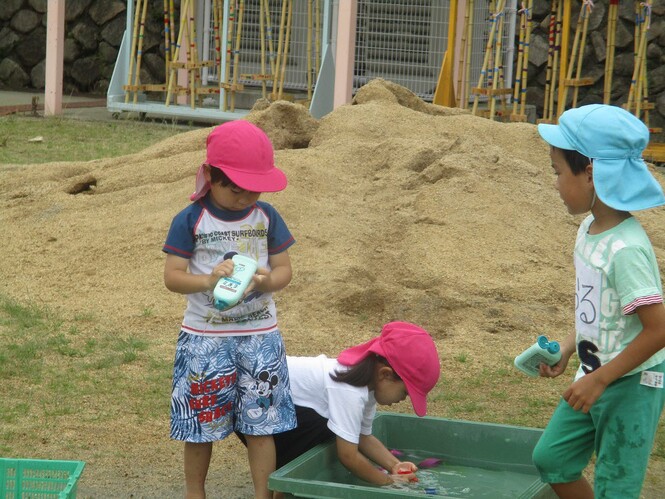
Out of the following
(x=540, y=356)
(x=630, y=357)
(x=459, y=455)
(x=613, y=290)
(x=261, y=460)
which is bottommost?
(x=459, y=455)

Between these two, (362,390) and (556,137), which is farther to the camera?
(362,390)

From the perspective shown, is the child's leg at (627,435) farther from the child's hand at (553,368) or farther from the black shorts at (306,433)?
the black shorts at (306,433)

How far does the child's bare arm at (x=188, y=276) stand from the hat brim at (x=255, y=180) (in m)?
0.21

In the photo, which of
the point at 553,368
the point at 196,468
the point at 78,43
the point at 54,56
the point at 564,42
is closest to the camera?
the point at 553,368

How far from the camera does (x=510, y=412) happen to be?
13.9 ft

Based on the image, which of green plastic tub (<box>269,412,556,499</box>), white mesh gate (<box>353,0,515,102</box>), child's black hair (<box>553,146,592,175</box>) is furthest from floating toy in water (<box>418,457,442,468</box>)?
white mesh gate (<box>353,0,515,102</box>)

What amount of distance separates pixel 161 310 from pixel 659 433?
2429mm

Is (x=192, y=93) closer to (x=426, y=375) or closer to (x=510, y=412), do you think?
(x=510, y=412)

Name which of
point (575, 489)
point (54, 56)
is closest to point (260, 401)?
point (575, 489)

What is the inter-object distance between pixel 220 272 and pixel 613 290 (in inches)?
39.1

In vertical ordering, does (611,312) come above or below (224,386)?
above

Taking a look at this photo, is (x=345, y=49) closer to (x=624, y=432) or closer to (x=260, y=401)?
(x=260, y=401)

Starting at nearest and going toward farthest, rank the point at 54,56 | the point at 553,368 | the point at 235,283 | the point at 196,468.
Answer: the point at 235,283 < the point at 553,368 < the point at 196,468 < the point at 54,56

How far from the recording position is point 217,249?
299 cm
